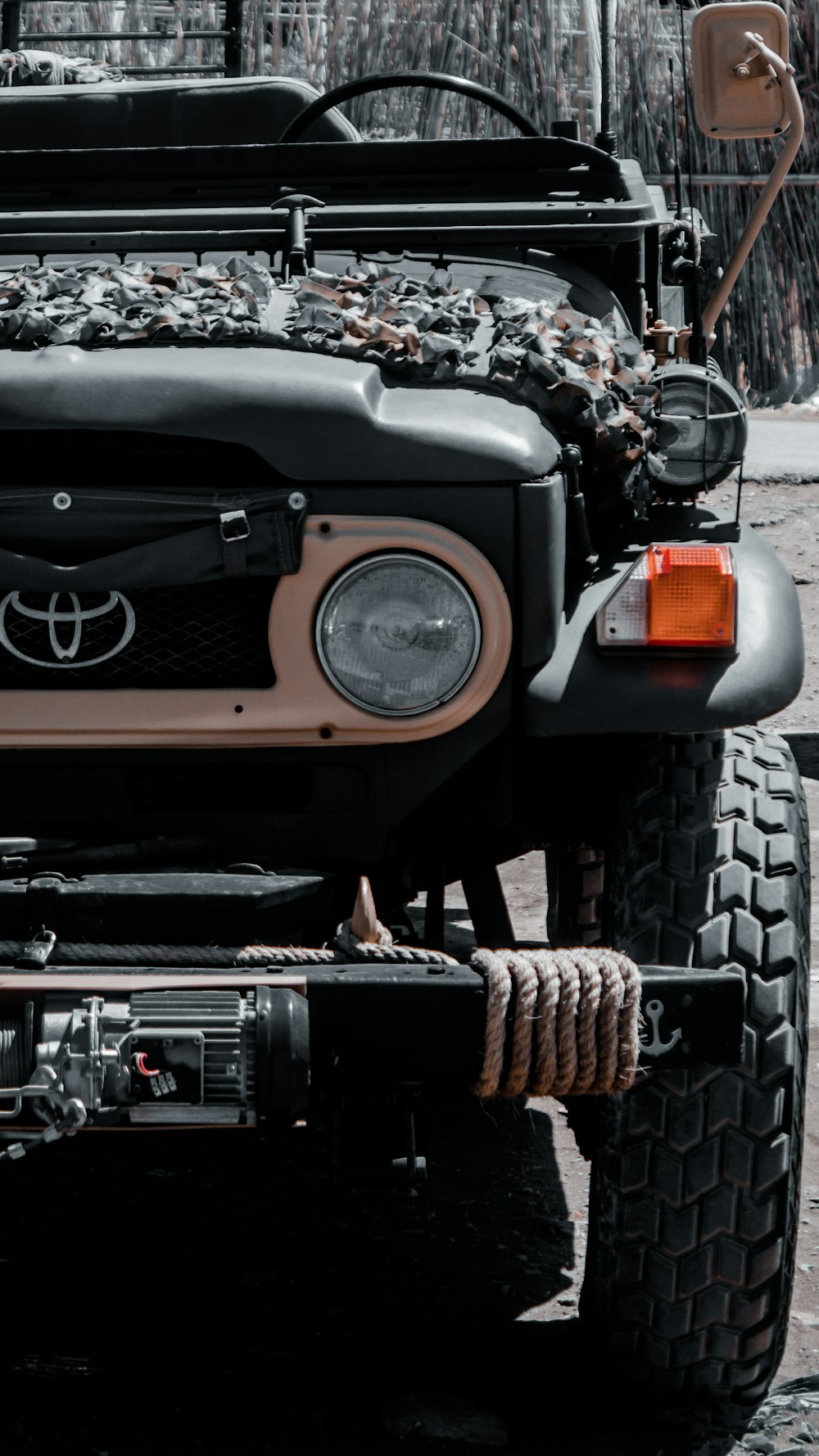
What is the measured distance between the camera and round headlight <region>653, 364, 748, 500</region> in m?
3.08

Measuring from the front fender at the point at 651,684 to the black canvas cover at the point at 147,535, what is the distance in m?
0.42

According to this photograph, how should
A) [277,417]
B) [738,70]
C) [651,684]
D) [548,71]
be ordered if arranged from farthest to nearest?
[548,71], [738,70], [651,684], [277,417]

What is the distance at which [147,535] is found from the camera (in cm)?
251

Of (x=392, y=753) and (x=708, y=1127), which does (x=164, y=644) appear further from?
(x=708, y=1127)

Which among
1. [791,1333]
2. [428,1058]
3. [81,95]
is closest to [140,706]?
[428,1058]

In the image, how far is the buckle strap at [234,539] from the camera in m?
2.47

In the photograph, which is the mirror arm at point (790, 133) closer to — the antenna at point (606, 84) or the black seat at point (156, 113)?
the antenna at point (606, 84)

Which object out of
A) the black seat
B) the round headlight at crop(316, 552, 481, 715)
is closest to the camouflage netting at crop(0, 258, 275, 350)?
the round headlight at crop(316, 552, 481, 715)

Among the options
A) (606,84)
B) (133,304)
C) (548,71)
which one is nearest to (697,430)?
(133,304)

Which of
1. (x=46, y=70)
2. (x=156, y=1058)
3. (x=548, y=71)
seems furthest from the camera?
(x=548, y=71)

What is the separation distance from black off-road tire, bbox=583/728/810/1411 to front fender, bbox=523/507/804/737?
0.20 meters

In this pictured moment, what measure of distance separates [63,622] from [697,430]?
1.19 metres

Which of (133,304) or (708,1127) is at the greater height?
(133,304)

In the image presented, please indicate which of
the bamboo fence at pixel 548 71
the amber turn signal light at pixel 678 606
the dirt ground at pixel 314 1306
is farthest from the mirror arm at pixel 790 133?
the bamboo fence at pixel 548 71
